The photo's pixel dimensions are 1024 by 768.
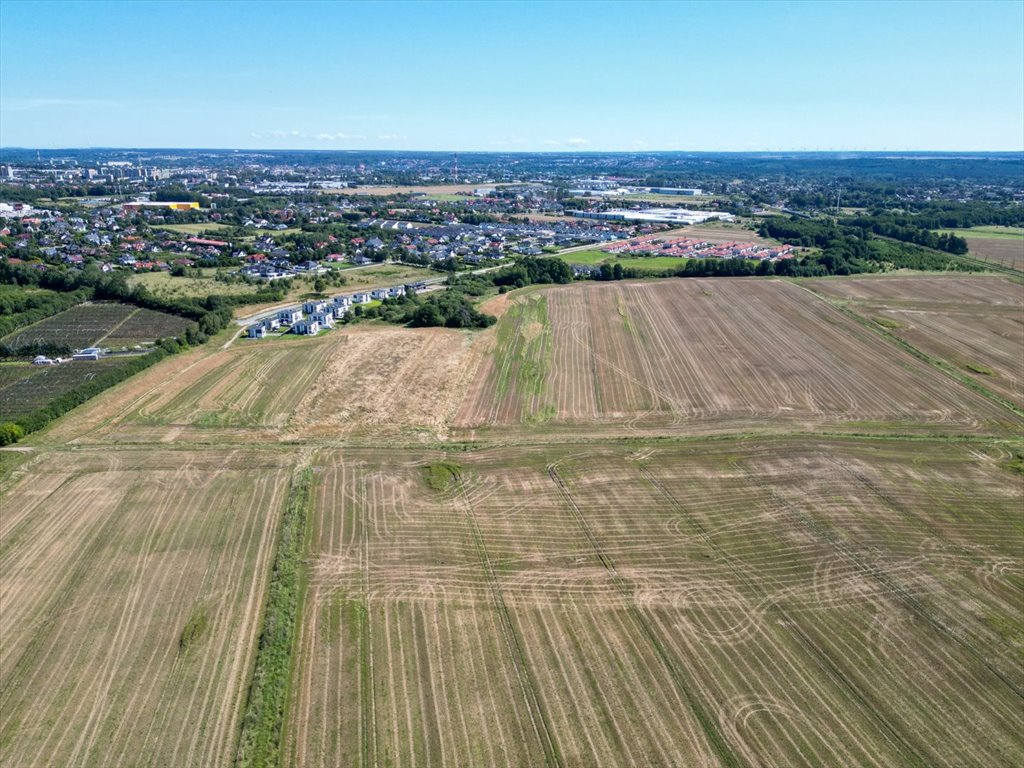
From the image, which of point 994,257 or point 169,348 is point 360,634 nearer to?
point 169,348

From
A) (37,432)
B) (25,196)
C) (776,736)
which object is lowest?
(776,736)

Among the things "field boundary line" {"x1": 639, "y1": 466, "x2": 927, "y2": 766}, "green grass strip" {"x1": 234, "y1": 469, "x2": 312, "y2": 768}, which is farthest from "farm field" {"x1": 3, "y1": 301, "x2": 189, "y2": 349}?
"field boundary line" {"x1": 639, "y1": 466, "x2": 927, "y2": 766}

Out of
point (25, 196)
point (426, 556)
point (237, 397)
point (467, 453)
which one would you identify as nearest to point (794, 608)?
point (426, 556)

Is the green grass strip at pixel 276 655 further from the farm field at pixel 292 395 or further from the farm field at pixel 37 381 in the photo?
the farm field at pixel 37 381

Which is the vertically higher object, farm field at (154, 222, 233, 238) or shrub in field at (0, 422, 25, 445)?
farm field at (154, 222, 233, 238)

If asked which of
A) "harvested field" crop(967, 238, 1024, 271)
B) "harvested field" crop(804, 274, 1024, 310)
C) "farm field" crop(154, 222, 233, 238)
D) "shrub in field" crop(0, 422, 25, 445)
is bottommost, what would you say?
"shrub in field" crop(0, 422, 25, 445)

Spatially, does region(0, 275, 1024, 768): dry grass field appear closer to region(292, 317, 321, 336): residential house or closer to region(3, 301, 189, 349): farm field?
region(292, 317, 321, 336): residential house

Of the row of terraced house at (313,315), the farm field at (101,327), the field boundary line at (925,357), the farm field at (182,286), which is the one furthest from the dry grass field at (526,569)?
the farm field at (182,286)
